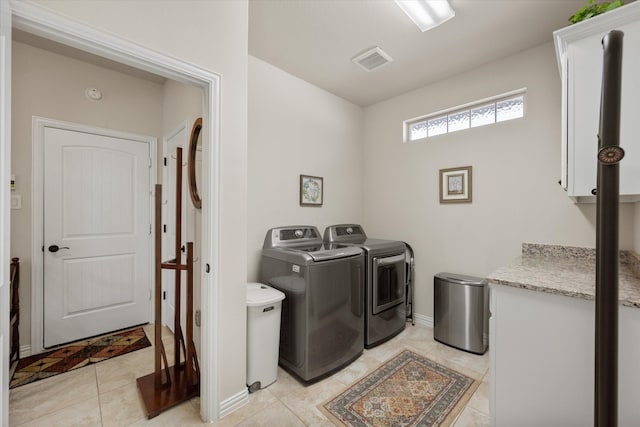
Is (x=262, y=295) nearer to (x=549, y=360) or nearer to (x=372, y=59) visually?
(x=549, y=360)

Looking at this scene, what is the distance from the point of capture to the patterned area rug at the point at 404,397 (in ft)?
5.41

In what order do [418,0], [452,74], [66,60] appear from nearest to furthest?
[418,0], [66,60], [452,74]

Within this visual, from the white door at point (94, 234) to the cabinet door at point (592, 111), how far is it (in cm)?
360

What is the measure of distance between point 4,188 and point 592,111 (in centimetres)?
256

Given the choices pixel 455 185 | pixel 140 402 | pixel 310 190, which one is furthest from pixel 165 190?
pixel 455 185

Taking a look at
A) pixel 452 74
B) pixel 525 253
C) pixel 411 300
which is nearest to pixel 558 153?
pixel 525 253

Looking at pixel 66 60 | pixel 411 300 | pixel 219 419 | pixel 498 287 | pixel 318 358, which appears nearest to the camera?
pixel 498 287

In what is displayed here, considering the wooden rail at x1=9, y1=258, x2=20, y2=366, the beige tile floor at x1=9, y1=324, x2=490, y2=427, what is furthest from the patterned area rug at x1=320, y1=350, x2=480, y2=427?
the wooden rail at x1=9, y1=258, x2=20, y2=366

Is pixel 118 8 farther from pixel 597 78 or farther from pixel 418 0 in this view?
pixel 597 78

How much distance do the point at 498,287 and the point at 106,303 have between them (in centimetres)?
346

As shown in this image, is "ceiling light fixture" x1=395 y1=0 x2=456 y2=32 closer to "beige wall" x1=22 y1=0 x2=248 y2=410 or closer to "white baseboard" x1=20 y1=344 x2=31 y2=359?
"beige wall" x1=22 y1=0 x2=248 y2=410

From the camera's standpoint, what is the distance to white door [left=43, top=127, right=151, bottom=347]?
2.49 meters

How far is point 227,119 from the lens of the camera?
1644 mm

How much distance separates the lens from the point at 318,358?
2.02 meters
